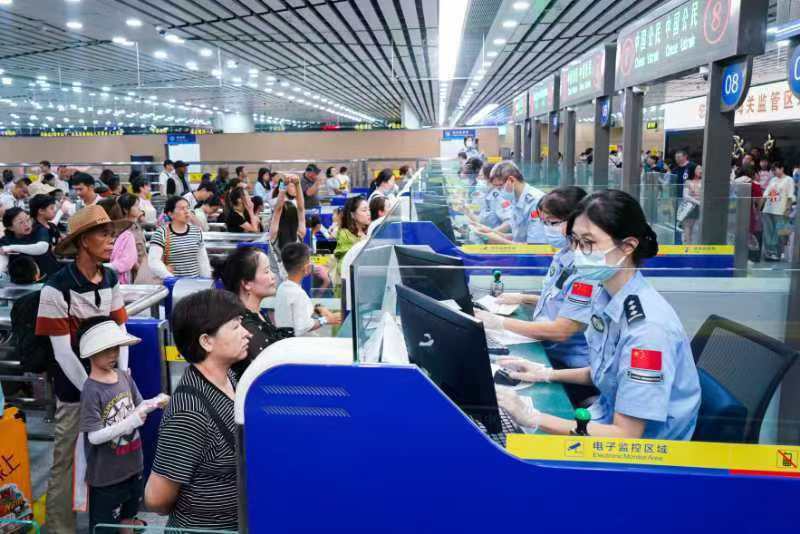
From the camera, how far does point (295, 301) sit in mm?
3508

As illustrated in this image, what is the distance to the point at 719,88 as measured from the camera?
4.36m

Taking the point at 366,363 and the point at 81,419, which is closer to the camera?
the point at 366,363

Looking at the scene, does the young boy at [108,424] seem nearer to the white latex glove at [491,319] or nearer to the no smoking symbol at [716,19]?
the white latex glove at [491,319]

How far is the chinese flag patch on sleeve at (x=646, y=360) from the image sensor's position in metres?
1.88

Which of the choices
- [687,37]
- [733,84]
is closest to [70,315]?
[733,84]

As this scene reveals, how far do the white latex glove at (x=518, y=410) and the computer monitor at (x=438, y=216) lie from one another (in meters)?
3.11

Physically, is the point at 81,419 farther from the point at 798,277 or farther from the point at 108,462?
the point at 798,277

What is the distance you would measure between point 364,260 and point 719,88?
3.50 metres

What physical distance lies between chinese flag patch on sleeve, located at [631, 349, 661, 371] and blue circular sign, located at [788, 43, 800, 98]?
2.06m

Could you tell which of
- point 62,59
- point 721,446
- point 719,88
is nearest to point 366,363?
point 721,446

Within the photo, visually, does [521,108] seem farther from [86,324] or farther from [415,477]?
[415,477]

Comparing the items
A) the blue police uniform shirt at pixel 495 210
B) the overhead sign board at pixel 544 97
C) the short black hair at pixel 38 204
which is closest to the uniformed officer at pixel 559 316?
the blue police uniform shirt at pixel 495 210

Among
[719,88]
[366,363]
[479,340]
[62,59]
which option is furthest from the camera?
[62,59]

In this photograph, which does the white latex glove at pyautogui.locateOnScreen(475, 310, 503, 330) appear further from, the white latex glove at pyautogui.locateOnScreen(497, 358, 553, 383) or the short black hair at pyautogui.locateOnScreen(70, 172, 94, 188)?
the short black hair at pyautogui.locateOnScreen(70, 172, 94, 188)
